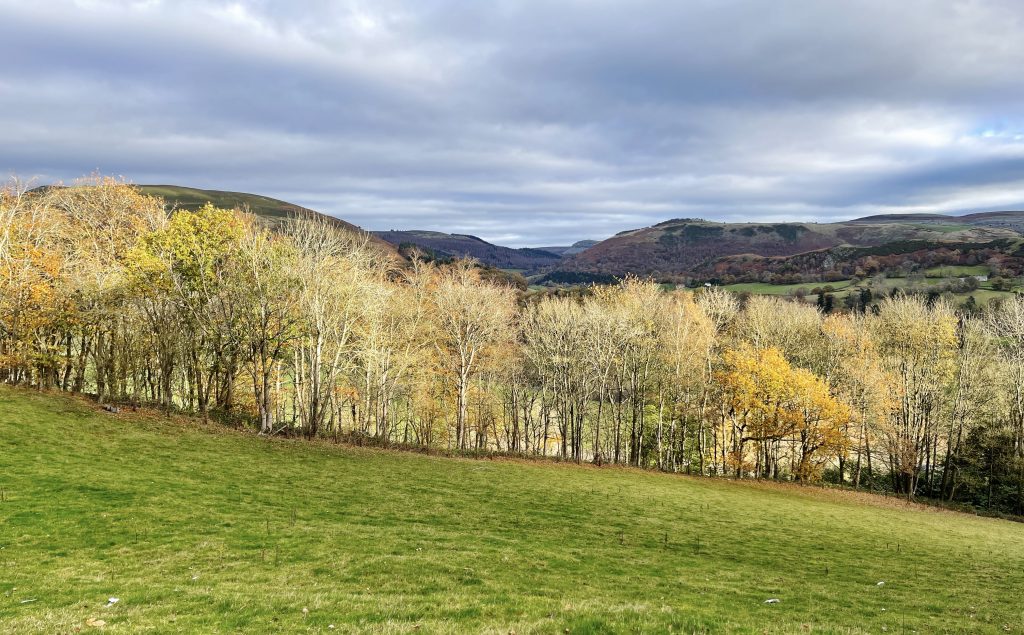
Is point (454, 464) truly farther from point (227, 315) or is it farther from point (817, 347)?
point (817, 347)

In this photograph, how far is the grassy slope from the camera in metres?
12.9

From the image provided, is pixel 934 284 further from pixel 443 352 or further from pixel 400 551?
pixel 400 551

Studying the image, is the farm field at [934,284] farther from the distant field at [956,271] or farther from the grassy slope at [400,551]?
the grassy slope at [400,551]

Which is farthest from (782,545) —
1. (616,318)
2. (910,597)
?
(616,318)

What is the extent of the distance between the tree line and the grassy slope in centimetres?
801

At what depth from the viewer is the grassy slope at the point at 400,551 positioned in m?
12.9

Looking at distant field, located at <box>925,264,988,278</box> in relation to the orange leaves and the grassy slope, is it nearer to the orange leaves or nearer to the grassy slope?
the orange leaves

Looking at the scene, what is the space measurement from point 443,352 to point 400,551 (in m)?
40.5

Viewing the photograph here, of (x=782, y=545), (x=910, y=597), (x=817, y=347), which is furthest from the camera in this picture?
(x=817, y=347)

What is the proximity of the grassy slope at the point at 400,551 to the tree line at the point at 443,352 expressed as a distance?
315 inches

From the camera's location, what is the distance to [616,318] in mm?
55500

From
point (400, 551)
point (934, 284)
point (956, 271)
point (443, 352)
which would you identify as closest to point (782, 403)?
point (443, 352)

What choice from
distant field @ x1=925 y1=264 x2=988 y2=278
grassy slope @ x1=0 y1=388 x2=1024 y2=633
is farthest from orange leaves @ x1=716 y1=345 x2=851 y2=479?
distant field @ x1=925 y1=264 x2=988 y2=278

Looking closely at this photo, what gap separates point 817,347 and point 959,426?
17825mm
